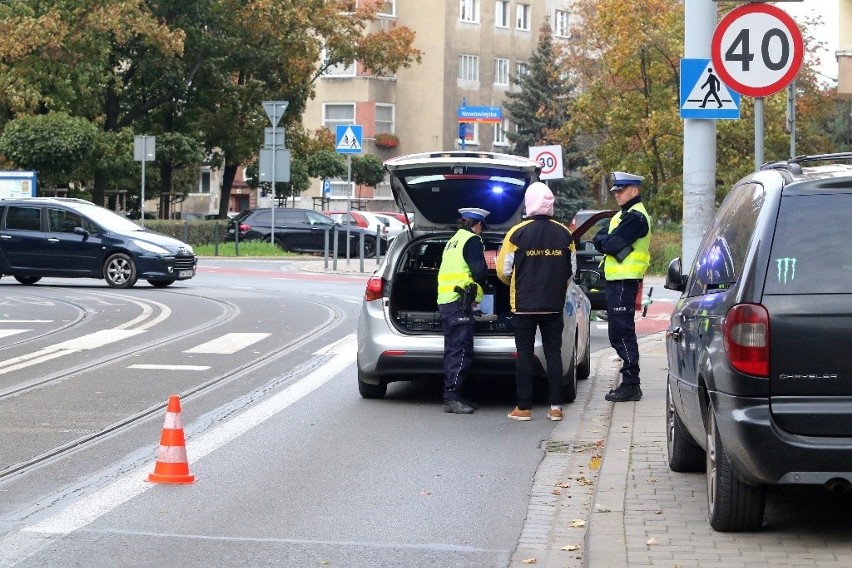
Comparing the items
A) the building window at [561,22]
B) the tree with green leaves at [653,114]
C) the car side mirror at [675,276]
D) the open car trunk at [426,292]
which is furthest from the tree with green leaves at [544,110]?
the car side mirror at [675,276]

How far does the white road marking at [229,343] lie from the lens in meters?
17.0

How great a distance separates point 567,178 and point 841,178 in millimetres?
59345

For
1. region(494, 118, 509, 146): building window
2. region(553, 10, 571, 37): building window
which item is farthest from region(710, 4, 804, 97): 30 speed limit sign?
region(553, 10, 571, 37): building window

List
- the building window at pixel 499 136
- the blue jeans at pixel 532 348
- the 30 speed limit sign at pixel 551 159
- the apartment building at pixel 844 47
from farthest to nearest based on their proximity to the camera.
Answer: the building window at pixel 499 136 → the apartment building at pixel 844 47 → the 30 speed limit sign at pixel 551 159 → the blue jeans at pixel 532 348

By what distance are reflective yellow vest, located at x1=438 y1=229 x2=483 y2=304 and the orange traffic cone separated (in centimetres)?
349

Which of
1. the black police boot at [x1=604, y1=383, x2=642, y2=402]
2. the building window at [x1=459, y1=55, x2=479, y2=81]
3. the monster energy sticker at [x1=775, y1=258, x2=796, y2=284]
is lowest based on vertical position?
the black police boot at [x1=604, y1=383, x2=642, y2=402]

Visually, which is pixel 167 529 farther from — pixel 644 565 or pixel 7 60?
pixel 7 60

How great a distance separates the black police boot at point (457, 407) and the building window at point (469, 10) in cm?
6749

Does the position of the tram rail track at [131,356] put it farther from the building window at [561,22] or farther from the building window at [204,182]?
the building window at [204,182]

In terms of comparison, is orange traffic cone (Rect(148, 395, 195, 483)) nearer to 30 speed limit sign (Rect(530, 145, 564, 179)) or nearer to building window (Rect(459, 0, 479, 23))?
30 speed limit sign (Rect(530, 145, 564, 179))

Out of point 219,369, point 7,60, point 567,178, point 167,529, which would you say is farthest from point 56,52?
point 167,529

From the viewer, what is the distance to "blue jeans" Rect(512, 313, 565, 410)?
11727 mm

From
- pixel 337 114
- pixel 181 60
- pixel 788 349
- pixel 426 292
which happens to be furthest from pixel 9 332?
pixel 337 114

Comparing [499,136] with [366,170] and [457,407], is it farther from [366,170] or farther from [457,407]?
[457,407]
